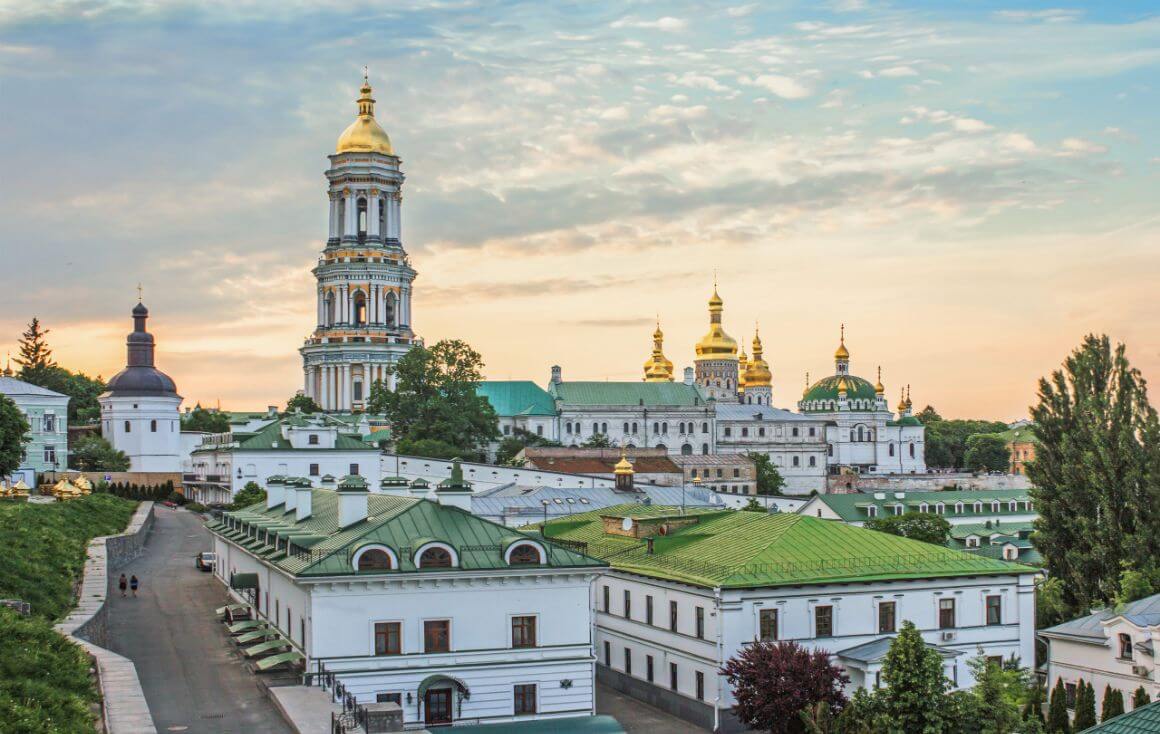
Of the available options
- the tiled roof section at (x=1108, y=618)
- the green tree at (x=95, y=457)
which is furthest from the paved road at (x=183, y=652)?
the green tree at (x=95, y=457)

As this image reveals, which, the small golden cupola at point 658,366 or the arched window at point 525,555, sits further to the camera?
the small golden cupola at point 658,366

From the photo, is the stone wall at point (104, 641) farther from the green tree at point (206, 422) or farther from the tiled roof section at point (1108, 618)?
the green tree at point (206, 422)

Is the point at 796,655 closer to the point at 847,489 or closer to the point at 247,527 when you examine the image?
the point at 247,527

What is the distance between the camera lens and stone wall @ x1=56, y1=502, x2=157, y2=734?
25.4 metres

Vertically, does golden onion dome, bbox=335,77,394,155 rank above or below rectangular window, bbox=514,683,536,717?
above

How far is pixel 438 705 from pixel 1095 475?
3031 cm

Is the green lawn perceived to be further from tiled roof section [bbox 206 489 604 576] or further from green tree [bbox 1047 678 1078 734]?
green tree [bbox 1047 678 1078 734]

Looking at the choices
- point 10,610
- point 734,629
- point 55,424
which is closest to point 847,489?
point 55,424

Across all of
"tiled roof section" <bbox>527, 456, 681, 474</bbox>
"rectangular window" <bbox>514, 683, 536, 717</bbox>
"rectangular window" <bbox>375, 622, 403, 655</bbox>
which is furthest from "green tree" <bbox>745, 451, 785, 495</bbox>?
"rectangular window" <bbox>375, 622, 403, 655</bbox>

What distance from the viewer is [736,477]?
13388cm

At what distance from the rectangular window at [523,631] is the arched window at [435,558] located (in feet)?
7.94

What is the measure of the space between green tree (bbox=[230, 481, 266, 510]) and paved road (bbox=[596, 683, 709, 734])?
125ft

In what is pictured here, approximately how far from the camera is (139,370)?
339ft

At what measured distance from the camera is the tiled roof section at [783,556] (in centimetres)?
4119
